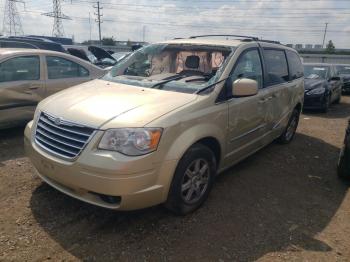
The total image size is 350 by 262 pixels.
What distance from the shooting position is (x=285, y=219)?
371 cm

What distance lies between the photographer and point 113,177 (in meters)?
2.86

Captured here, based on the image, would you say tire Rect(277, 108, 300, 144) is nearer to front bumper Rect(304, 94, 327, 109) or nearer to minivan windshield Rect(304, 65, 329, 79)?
front bumper Rect(304, 94, 327, 109)

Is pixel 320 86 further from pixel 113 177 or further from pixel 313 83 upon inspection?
pixel 113 177

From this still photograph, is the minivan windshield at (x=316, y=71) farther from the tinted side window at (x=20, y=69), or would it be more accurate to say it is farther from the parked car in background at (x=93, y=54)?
the tinted side window at (x=20, y=69)

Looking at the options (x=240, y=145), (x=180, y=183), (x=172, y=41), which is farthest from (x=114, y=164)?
(x=172, y=41)

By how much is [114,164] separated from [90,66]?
454 centimetres

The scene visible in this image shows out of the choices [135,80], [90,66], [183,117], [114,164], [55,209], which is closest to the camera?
[114,164]

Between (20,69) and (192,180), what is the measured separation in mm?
3842

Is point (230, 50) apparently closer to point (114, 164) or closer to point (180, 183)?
point (180, 183)

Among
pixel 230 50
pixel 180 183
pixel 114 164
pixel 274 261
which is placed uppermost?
pixel 230 50

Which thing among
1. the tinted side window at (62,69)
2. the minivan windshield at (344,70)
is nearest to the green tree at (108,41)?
the minivan windshield at (344,70)

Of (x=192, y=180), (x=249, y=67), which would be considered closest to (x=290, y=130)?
(x=249, y=67)

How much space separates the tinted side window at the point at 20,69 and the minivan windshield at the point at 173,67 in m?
2.06

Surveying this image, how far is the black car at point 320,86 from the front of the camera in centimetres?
1018
